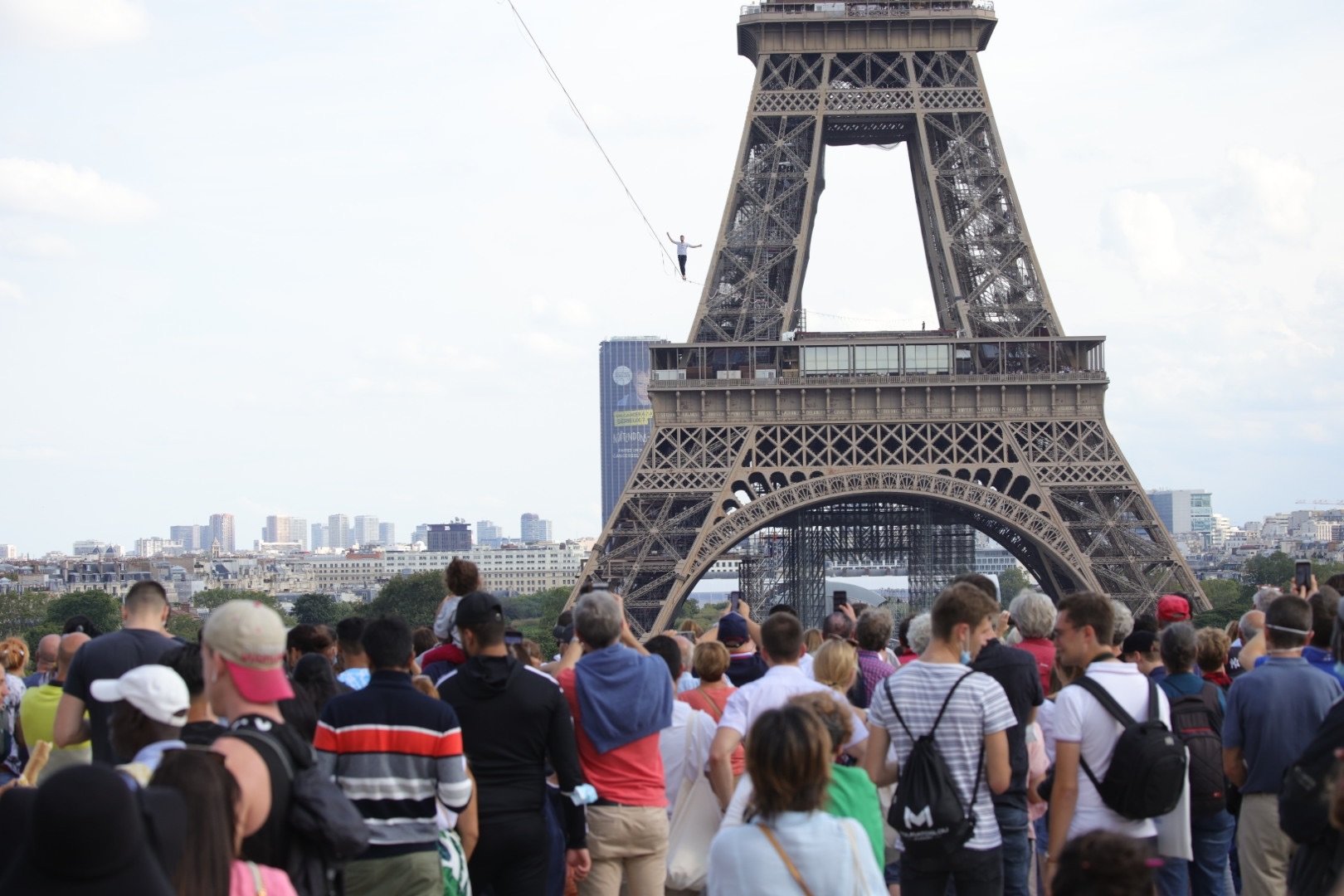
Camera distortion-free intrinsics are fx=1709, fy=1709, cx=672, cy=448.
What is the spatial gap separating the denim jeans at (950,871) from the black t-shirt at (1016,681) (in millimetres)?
981

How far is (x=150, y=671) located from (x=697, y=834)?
3857 millimetres

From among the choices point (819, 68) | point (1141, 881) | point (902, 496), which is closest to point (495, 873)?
point (1141, 881)

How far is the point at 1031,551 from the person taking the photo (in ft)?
148

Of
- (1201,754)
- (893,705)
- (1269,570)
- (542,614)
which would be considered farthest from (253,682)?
(542,614)

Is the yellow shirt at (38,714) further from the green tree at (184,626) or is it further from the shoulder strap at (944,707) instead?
the green tree at (184,626)

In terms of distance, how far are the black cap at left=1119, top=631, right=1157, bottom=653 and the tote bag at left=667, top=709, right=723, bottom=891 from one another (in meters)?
2.87

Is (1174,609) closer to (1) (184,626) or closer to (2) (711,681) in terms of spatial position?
(2) (711,681)

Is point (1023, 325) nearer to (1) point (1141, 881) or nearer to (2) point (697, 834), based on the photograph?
(2) point (697, 834)

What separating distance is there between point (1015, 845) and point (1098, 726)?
1234 millimetres

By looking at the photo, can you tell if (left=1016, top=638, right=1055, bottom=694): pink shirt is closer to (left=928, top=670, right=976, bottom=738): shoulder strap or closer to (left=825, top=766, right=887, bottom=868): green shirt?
(left=928, top=670, right=976, bottom=738): shoulder strap

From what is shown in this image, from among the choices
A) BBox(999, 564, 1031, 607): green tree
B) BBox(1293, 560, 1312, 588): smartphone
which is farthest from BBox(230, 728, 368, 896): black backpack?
BBox(999, 564, 1031, 607): green tree

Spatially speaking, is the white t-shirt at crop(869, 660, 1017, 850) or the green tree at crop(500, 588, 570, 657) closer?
the white t-shirt at crop(869, 660, 1017, 850)

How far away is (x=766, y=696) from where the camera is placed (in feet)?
28.7

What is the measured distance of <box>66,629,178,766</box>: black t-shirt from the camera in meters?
8.41
